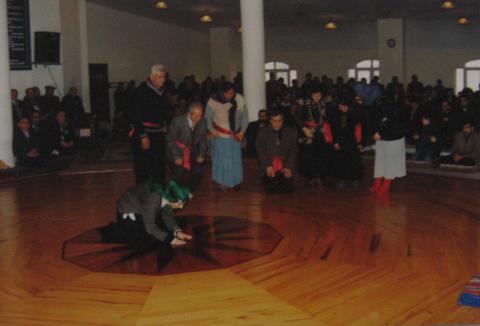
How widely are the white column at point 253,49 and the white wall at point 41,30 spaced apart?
4753 mm

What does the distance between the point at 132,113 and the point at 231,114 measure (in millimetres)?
1763

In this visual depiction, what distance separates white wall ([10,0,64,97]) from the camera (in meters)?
14.3

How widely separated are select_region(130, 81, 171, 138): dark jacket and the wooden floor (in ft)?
3.14

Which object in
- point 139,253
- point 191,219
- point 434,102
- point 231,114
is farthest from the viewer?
point 434,102

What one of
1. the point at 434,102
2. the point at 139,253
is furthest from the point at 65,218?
the point at 434,102

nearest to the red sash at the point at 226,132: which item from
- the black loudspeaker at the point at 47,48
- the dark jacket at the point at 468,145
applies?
the dark jacket at the point at 468,145

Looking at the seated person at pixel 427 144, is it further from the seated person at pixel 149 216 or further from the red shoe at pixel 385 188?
the seated person at pixel 149 216

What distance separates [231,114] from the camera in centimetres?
912

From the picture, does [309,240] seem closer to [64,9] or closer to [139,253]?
[139,253]

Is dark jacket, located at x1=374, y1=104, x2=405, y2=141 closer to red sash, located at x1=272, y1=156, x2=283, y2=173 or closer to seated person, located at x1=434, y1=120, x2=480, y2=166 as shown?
red sash, located at x1=272, y1=156, x2=283, y2=173

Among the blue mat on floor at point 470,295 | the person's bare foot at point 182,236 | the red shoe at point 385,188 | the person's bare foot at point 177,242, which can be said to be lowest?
the blue mat on floor at point 470,295

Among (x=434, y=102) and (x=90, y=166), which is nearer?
(x=90, y=166)

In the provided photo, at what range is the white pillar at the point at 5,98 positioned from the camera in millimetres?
10344

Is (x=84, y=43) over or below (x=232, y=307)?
over
